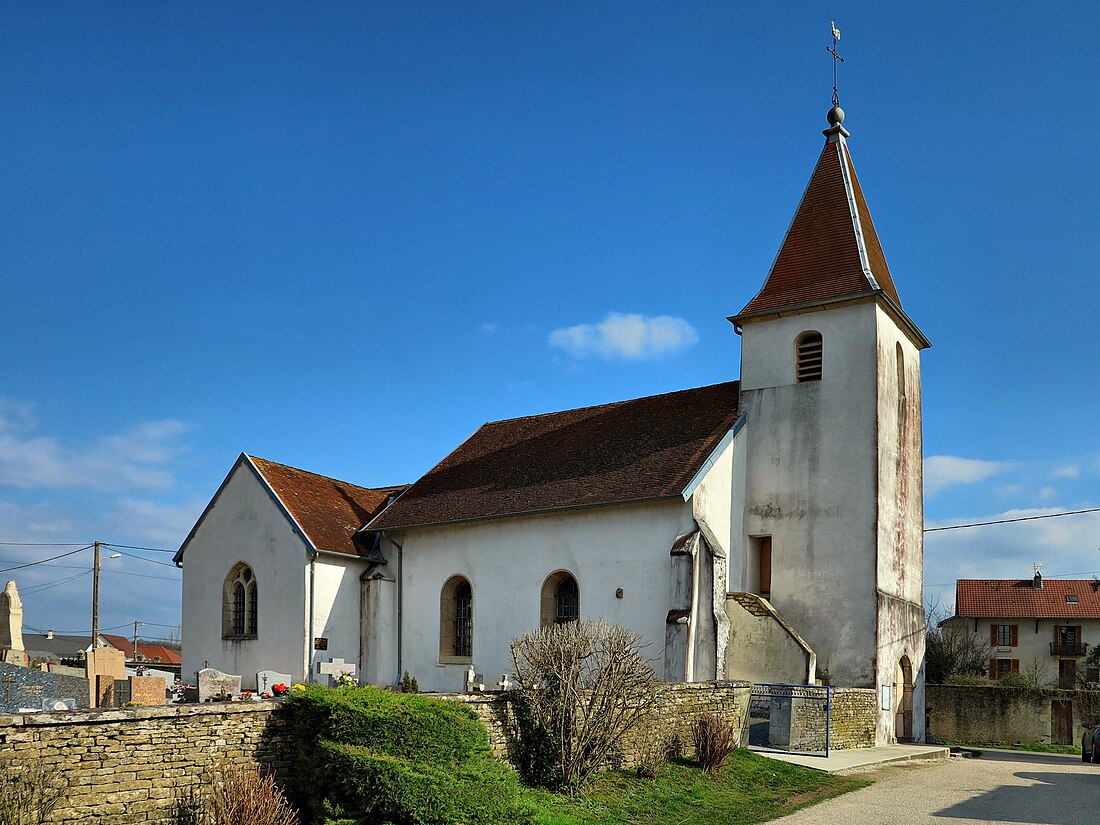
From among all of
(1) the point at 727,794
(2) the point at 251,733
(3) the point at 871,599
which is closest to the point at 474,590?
(3) the point at 871,599

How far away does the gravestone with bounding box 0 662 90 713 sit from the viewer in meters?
19.1

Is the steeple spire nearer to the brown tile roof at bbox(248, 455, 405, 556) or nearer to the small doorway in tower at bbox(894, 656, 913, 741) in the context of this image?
the small doorway in tower at bbox(894, 656, 913, 741)

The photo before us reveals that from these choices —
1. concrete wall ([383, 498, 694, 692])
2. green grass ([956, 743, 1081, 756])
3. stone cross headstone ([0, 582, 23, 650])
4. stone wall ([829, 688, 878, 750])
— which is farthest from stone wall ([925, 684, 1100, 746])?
stone cross headstone ([0, 582, 23, 650])

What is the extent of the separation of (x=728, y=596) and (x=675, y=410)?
19.0 feet

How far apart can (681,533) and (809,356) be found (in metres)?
6.57

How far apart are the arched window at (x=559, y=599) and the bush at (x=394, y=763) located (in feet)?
42.3

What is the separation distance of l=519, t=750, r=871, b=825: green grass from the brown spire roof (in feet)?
42.4

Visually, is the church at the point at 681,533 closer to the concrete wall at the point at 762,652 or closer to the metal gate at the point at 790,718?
the concrete wall at the point at 762,652

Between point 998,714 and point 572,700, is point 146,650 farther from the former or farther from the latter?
point 572,700

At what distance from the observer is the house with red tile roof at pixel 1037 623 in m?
60.5

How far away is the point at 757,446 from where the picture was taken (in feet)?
88.4

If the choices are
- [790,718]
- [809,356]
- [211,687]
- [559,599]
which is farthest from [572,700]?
[809,356]

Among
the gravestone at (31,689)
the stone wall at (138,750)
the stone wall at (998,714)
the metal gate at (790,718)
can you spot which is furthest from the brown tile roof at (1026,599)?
the stone wall at (138,750)

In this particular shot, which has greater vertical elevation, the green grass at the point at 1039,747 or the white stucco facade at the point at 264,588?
the white stucco facade at the point at 264,588
